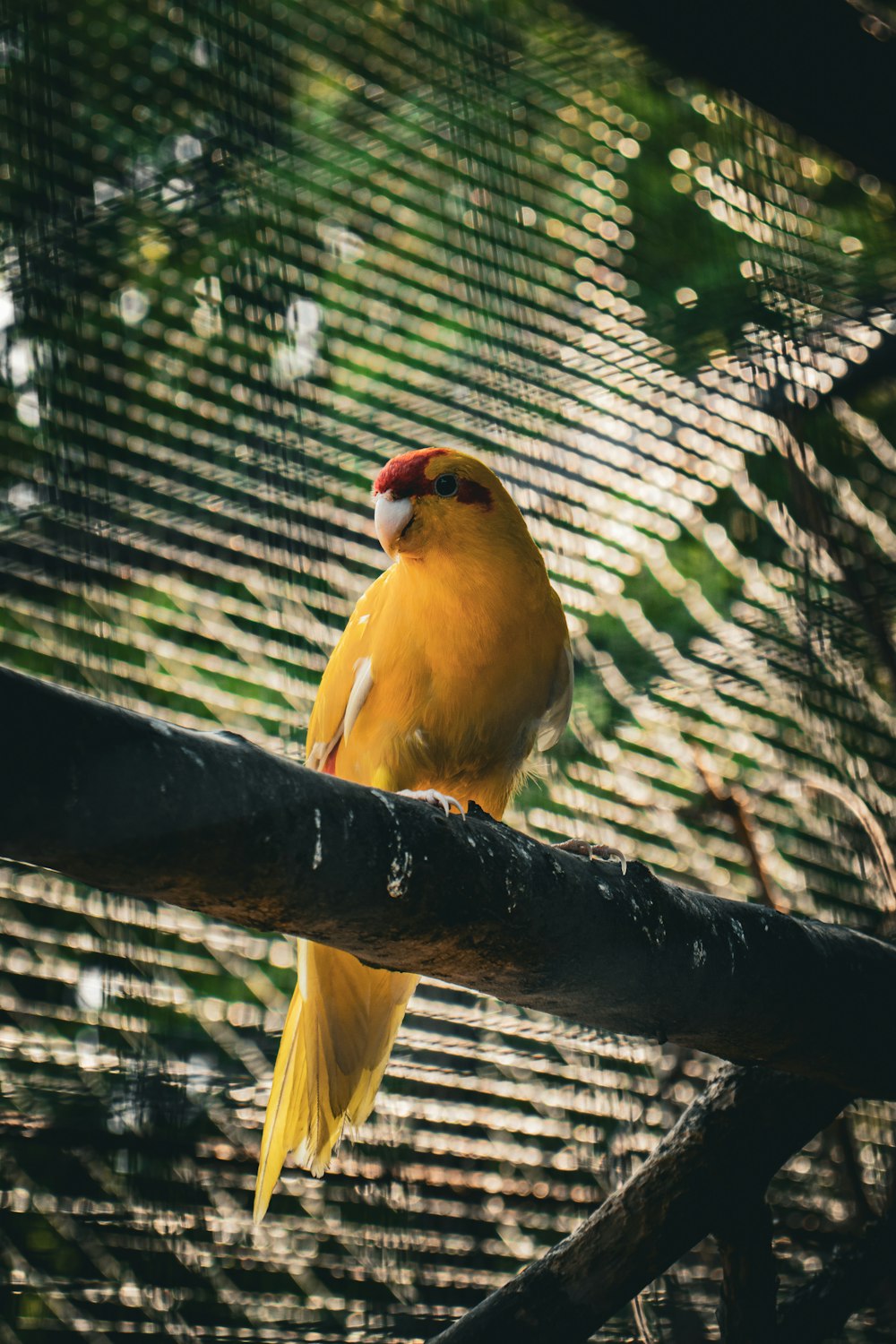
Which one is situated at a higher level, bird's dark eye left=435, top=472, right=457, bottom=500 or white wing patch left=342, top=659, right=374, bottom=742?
bird's dark eye left=435, top=472, right=457, bottom=500

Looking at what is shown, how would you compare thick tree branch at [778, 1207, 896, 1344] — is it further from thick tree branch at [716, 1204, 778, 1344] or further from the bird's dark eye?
the bird's dark eye

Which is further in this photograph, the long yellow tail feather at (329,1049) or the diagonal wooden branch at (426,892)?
the long yellow tail feather at (329,1049)

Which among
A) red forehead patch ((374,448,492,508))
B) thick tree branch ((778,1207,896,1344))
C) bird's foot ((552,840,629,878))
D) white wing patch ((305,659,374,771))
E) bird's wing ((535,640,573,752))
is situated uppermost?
red forehead patch ((374,448,492,508))

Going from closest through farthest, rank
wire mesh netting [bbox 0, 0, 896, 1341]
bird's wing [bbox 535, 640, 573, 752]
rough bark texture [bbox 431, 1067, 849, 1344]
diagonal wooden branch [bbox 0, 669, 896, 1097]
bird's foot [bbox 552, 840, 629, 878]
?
diagonal wooden branch [bbox 0, 669, 896, 1097]
rough bark texture [bbox 431, 1067, 849, 1344]
bird's foot [bbox 552, 840, 629, 878]
wire mesh netting [bbox 0, 0, 896, 1341]
bird's wing [bbox 535, 640, 573, 752]

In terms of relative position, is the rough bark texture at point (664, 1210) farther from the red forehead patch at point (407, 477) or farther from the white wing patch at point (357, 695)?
the red forehead patch at point (407, 477)

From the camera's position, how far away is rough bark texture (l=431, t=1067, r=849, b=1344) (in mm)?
861

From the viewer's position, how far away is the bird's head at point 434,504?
1192 millimetres

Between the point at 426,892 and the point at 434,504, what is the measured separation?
25.2 inches

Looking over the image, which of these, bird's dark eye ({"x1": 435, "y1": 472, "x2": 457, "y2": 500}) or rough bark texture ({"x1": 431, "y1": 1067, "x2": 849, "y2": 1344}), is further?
bird's dark eye ({"x1": 435, "y1": 472, "x2": 457, "y2": 500})

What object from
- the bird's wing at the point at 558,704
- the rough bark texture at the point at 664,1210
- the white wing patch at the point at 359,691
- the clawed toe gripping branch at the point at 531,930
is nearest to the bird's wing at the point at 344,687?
the white wing patch at the point at 359,691

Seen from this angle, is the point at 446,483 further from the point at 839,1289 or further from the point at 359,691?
the point at 839,1289

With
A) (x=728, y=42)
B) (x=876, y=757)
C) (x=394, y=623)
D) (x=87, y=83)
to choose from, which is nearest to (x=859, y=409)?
(x=876, y=757)

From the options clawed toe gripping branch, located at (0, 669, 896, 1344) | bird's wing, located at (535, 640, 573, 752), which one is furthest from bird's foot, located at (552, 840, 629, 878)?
bird's wing, located at (535, 640, 573, 752)

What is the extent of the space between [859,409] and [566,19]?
2.92ft
